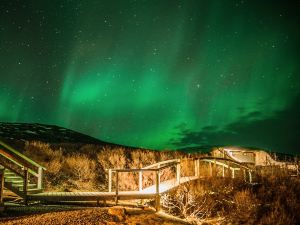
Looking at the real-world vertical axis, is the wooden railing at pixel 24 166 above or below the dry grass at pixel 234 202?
above

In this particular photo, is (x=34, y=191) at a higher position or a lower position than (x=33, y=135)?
lower

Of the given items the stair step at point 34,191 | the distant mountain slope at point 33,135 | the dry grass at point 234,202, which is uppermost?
the distant mountain slope at point 33,135

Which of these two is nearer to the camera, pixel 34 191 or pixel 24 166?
pixel 24 166

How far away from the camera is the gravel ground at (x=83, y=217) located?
9.77m

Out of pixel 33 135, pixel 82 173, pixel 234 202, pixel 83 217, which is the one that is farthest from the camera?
A: pixel 33 135

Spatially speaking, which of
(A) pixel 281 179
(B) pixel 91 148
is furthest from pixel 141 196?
(B) pixel 91 148

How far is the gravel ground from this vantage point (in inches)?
384

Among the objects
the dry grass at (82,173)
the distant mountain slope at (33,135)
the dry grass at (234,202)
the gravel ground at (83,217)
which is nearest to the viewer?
the gravel ground at (83,217)

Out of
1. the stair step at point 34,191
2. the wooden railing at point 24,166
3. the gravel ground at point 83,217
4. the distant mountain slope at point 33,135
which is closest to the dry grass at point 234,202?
the gravel ground at point 83,217

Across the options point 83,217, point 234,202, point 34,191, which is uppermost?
point 34,191

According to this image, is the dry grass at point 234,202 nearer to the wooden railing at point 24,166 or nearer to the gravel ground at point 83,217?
the gravel ground at point 83,217

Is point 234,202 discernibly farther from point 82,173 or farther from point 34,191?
point 82,173

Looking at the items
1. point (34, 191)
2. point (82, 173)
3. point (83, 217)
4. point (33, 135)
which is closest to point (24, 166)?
point (34, 191)

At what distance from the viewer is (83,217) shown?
33.7 ft
